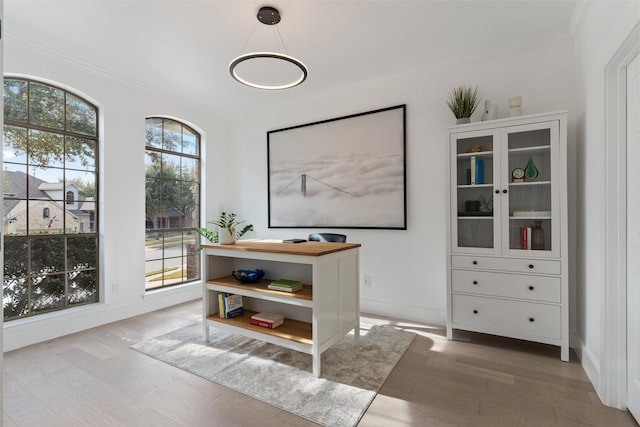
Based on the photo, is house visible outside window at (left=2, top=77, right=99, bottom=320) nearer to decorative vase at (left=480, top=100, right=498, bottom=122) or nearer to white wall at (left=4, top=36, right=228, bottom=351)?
white wall at (left=4, top=36, right=228, bottom=351)

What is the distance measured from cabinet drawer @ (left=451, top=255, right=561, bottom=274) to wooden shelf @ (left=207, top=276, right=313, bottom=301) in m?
1.42

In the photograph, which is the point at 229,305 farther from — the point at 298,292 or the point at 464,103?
the point at 464,103

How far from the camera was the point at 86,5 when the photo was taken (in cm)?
248

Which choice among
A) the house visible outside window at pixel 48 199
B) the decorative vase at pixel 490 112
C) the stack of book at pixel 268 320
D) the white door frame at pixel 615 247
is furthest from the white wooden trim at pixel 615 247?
the house visible outside window at pixel 48 199

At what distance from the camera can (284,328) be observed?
2633mm

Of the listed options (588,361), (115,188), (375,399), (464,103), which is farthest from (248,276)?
(588,361)

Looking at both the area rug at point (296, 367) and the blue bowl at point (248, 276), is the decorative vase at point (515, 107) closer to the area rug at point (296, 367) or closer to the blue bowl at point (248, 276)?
the area rug at point (296, 367)

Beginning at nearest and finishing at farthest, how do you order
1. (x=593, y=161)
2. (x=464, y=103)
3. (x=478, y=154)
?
(x=593, y=161)
(x=478, y=154)
(x=464, y=103)

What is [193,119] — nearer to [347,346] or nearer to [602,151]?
[347,346]

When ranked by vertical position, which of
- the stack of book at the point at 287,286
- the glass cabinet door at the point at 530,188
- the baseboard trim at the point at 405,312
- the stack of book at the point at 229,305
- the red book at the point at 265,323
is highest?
the glass cabinet door at the point at 530,188

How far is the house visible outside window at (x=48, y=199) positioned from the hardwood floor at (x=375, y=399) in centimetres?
63

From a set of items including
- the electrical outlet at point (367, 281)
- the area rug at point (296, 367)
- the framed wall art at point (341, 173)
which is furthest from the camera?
the electrical outlet at point (367, 281)

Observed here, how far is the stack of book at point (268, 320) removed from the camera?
8.60ft

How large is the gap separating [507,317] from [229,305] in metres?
2.45
